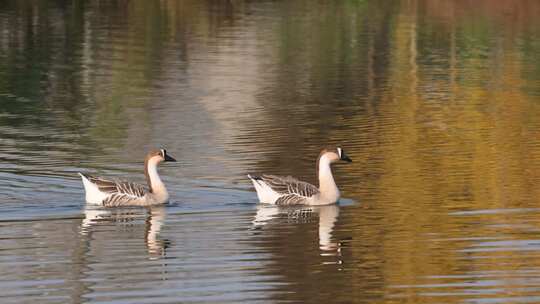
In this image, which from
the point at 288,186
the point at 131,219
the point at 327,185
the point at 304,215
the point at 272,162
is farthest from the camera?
the point at 272,162

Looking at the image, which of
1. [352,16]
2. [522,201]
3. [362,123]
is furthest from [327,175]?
[352,16]

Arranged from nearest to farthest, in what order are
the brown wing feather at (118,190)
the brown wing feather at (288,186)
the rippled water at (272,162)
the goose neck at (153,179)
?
the rippled water at (272,162) < the brown wing feather at (118,190) < the brown wing feather at (288,186) < the goose neck at (153,179)

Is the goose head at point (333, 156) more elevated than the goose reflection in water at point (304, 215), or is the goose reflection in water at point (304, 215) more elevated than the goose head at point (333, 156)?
the goose head at point (333, 156)

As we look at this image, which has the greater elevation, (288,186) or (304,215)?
(288,186)

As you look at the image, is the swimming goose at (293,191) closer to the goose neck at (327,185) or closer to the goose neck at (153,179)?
the goose neck at (327,185)

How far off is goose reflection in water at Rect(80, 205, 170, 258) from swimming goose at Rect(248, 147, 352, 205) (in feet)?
4.87

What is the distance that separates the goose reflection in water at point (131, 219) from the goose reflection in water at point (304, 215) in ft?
4.48

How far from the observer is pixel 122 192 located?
2384cm

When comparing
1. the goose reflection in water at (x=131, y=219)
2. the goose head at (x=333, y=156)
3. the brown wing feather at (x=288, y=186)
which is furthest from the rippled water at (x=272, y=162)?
the goose head at (x=333, y=156)

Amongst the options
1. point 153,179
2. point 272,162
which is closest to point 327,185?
point 153,179

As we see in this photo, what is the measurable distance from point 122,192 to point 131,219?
92 cm

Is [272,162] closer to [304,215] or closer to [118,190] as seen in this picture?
[304,215]

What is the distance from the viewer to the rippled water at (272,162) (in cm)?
1797

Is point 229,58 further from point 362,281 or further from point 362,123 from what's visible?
point 362,281
